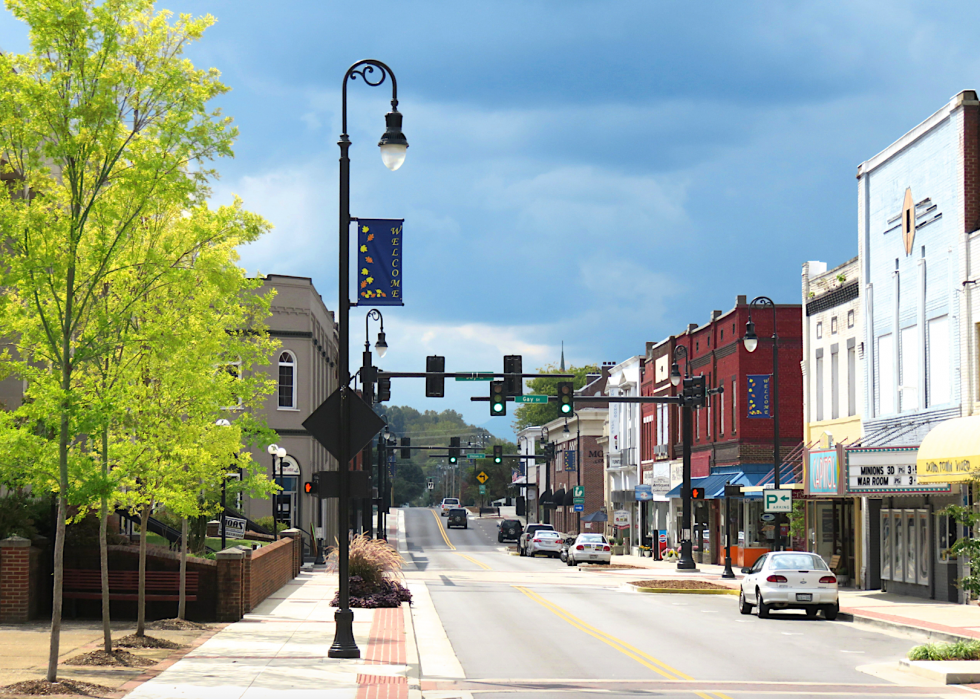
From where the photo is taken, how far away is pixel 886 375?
3425 cm

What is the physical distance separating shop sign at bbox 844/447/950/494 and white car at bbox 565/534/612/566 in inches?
971

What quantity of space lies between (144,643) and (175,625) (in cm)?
303

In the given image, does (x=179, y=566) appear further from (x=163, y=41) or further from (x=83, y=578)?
(x=163, y=41)

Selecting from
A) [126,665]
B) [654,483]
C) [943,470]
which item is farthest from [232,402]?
[654,483]

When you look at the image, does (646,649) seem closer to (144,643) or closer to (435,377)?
(144,643)

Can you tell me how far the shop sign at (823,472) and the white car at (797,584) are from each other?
250 inches

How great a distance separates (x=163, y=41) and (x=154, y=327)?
12.5 feet

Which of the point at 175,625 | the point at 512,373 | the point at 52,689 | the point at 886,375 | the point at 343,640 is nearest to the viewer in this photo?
the point at 52,689

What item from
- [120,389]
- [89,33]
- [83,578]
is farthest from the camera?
[83,578]

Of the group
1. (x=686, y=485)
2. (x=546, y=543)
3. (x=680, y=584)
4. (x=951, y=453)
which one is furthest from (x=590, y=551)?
(x=951, y=453)

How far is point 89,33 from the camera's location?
14.6m

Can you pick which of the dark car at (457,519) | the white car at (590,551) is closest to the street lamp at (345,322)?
the white car at (590,551)

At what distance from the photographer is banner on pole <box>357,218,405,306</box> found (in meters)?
24.1

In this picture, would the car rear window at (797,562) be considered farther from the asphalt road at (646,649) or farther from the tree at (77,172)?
the tree at (77,172)
